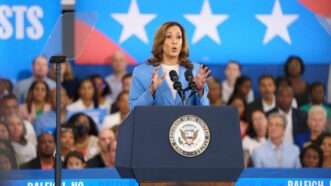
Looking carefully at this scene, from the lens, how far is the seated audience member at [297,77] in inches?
402

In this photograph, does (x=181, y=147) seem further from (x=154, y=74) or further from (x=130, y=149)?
(x=154, y=74)

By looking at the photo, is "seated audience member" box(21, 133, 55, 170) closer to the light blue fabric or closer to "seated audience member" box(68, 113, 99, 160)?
"seated audience member" box(68, 113, 99, 160)

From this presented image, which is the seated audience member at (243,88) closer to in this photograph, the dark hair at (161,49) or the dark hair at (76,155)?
the dark hair at (76,155)

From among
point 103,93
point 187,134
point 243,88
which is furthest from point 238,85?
point 187,134

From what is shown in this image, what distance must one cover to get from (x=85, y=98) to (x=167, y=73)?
3856 mm

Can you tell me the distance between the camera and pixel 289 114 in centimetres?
1010

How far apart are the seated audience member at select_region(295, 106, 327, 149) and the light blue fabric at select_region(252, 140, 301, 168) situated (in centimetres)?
13

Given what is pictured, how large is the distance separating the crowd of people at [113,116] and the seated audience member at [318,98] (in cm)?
1

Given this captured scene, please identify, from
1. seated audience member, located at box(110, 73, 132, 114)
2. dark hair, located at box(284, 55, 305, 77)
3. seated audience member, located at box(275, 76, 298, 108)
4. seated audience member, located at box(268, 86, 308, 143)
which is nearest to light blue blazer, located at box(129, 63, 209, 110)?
seated audience member, located at box(110, 73, 132, 114)

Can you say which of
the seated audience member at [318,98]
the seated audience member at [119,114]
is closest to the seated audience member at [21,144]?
the seated audience member at [119,114]

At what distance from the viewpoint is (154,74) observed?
584 cm

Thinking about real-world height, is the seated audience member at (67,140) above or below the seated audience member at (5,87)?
below

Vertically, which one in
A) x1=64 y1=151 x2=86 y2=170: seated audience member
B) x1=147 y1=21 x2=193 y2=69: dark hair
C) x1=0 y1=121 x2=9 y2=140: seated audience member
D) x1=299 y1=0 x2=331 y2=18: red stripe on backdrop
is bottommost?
x1=64 y1=151 x2=86 y2=170: seated audience member

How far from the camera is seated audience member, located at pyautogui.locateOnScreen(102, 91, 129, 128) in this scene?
9.78m
